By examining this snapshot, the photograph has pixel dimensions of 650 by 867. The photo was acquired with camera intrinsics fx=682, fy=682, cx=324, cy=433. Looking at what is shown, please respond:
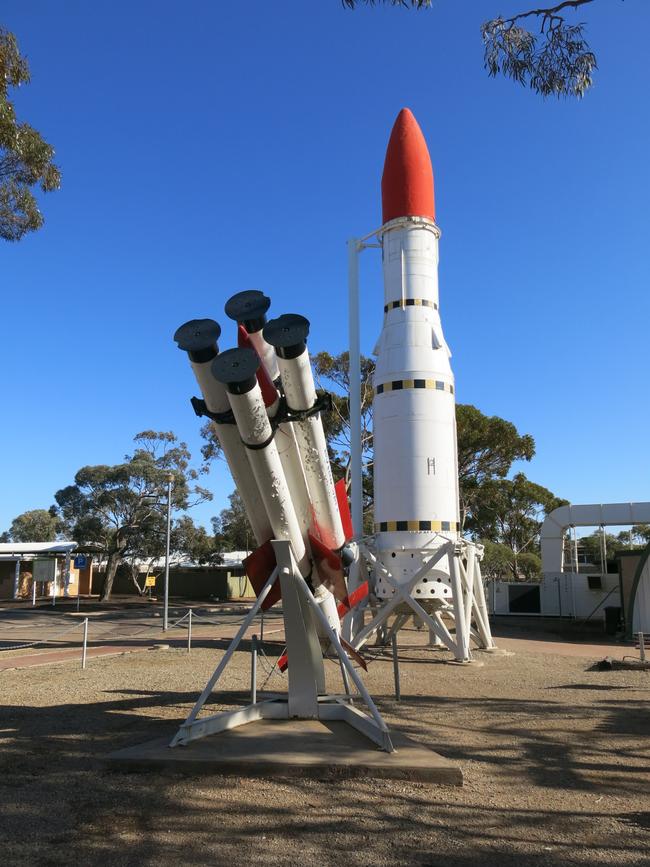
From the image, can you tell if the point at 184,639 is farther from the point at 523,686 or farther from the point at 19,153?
the point at 19,153

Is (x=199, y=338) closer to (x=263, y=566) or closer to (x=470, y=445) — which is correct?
(x=263, y=566)

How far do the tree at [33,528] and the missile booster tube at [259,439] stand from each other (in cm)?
7418

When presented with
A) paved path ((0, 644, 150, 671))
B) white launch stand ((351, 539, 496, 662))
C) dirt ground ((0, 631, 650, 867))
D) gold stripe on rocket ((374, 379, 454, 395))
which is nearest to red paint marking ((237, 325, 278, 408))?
dirt ground ((0, 631, 650, 867))

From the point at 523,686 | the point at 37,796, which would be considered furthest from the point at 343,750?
the point at 523,686

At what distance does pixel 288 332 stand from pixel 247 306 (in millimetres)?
719

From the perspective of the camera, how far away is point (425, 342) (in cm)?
1564

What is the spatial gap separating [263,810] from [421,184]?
47.8 ft

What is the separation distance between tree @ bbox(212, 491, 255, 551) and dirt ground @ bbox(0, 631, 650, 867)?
3915cm

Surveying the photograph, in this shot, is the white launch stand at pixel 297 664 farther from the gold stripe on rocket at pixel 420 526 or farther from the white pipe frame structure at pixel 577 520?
the white pipe frame structure at pixel 577 520

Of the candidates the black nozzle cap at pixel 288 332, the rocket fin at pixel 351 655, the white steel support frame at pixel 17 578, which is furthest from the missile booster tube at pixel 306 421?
the white steel support frame at pixel 17 578

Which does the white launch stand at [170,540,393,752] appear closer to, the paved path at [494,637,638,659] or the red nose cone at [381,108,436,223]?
the paved path at [494,637,638,659]

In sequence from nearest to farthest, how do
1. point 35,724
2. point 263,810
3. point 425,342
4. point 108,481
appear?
point 263,810, point 35,724, point 425,342, point 108,481

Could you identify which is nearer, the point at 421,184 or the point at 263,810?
the point at 263,810

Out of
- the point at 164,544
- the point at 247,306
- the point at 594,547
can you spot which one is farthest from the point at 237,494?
the point at 594,547
